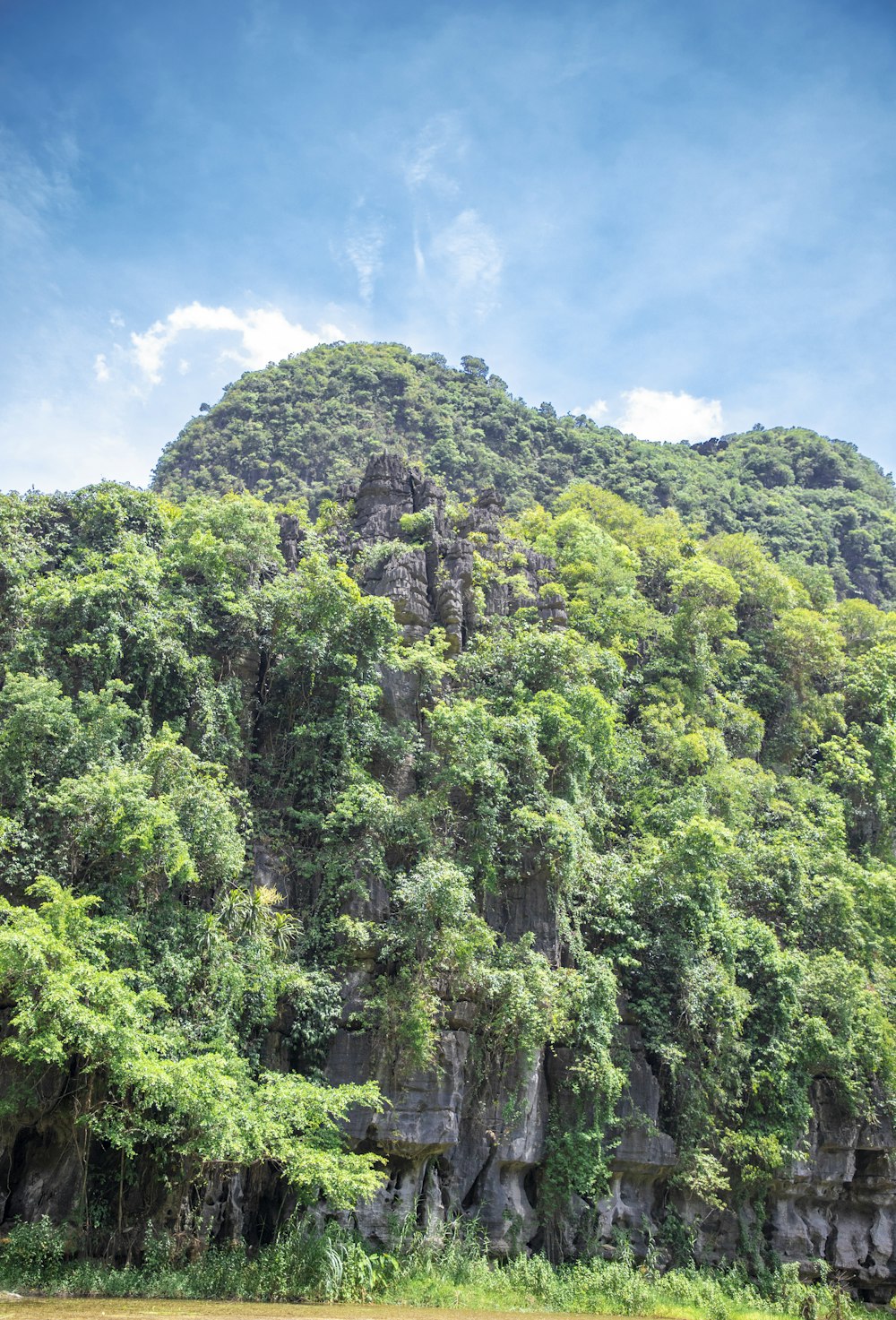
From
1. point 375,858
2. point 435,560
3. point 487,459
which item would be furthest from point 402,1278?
point 487,459

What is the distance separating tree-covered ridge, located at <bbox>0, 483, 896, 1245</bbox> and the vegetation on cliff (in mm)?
72

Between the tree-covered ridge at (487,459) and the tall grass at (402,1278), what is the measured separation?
1310 inches

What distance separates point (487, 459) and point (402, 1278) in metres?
43.4

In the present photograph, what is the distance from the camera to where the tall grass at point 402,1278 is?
555 inches

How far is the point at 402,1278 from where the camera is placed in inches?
647

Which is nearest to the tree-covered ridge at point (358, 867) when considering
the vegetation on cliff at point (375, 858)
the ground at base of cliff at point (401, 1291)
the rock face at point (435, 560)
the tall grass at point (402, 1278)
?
the vegetation on cliff at point (375, 858)

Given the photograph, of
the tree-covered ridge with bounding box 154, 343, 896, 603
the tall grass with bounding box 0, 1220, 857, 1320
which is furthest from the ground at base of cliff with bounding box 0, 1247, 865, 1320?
the tree-covered ridge with bounding box 154, 343, 896, 603

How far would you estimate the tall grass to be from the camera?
46.3 feet

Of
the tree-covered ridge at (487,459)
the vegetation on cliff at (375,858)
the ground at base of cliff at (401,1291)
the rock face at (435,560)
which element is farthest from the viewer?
the tree-covered ridge at (487,459)

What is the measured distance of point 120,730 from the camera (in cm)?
1920

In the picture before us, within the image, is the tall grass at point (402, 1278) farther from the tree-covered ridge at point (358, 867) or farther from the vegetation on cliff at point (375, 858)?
the tree-covered ridge at point (358, 867)

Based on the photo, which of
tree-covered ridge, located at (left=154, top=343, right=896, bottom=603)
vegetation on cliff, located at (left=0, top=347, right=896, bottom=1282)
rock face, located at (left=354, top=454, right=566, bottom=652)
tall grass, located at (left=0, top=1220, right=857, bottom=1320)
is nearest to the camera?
tall grass, located at (left=0, top=1220, right=857, bottom=1320)

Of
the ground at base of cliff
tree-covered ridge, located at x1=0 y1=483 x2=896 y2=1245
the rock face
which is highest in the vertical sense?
the rock face

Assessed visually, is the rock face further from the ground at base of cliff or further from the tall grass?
the ground at base of cliff
